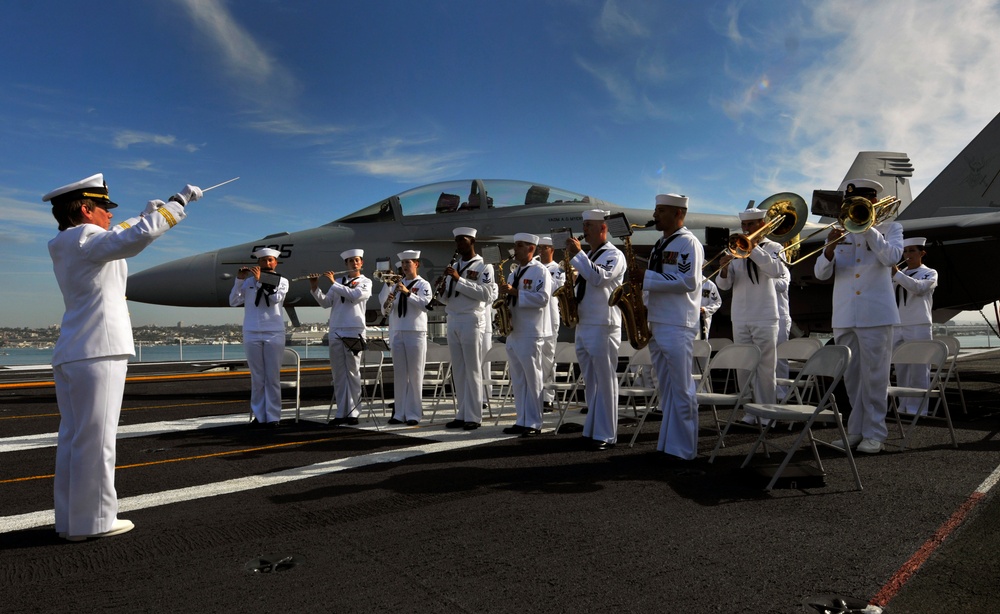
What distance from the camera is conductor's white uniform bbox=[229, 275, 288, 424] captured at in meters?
7.57

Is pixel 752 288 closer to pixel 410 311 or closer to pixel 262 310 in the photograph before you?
pixel 410 311

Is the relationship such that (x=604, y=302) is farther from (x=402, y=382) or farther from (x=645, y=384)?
(x=645, y=384)

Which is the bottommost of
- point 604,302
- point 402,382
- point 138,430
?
point 138,430

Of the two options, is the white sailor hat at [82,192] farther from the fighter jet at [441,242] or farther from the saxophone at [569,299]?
the fighter jet at [441,242]

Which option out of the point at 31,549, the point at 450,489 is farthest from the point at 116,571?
the point at 450,489

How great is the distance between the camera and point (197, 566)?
2.87 meters

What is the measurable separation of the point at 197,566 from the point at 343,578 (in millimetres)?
753

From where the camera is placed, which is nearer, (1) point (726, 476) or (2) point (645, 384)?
(1) point (726, 476)

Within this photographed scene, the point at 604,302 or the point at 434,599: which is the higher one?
the point at 604,302

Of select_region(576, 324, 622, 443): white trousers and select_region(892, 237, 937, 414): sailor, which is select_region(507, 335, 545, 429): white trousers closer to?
select_region(576, 324, 622, 443): white trousers


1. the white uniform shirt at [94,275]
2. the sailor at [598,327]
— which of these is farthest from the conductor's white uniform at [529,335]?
the white uniform shirt at [94,275]

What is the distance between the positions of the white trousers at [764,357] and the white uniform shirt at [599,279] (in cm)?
183

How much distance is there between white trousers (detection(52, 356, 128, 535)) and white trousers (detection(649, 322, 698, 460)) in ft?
12.8

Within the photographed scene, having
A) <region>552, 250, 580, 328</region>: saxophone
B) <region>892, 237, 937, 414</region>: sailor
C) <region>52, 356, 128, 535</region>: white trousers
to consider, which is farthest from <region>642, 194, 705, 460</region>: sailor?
<region>892, 237, 937, 414</region>: sailor
